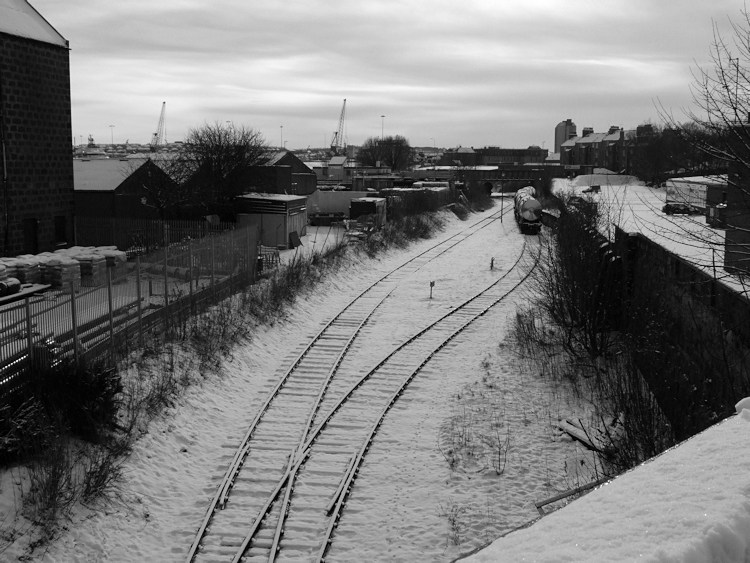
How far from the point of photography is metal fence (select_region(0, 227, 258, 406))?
38.6 ft

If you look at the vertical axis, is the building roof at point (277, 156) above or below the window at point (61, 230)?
above

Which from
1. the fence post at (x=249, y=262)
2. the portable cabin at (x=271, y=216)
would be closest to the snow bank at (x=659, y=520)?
the fence post at (x=249, y=262)

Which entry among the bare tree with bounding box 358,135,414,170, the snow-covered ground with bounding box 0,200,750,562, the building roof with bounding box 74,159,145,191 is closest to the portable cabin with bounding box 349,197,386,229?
the building roof with bounding box 74,159,145,191

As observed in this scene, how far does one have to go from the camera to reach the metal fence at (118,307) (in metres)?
11.8

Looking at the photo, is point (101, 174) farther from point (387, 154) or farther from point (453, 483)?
point (387, 154)

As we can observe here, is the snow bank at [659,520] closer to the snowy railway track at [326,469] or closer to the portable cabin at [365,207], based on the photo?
the snowy railway track at [326,469]

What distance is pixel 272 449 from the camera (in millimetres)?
12586

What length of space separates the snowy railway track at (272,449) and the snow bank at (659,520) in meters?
6.24

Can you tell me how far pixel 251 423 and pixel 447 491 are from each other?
14.3 ft

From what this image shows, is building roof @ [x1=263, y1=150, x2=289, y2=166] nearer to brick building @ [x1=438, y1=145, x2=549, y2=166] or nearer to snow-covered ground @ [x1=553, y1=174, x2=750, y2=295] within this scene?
snow-covered ground @ [x1=553, y1=174, x2=750, y2=295]

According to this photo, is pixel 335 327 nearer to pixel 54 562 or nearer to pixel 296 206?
pixel 54 562

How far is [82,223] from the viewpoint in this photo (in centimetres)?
3084

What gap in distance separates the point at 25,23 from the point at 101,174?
10.2 metres

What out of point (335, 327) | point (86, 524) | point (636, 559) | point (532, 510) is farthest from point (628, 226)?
point (636, 559)
